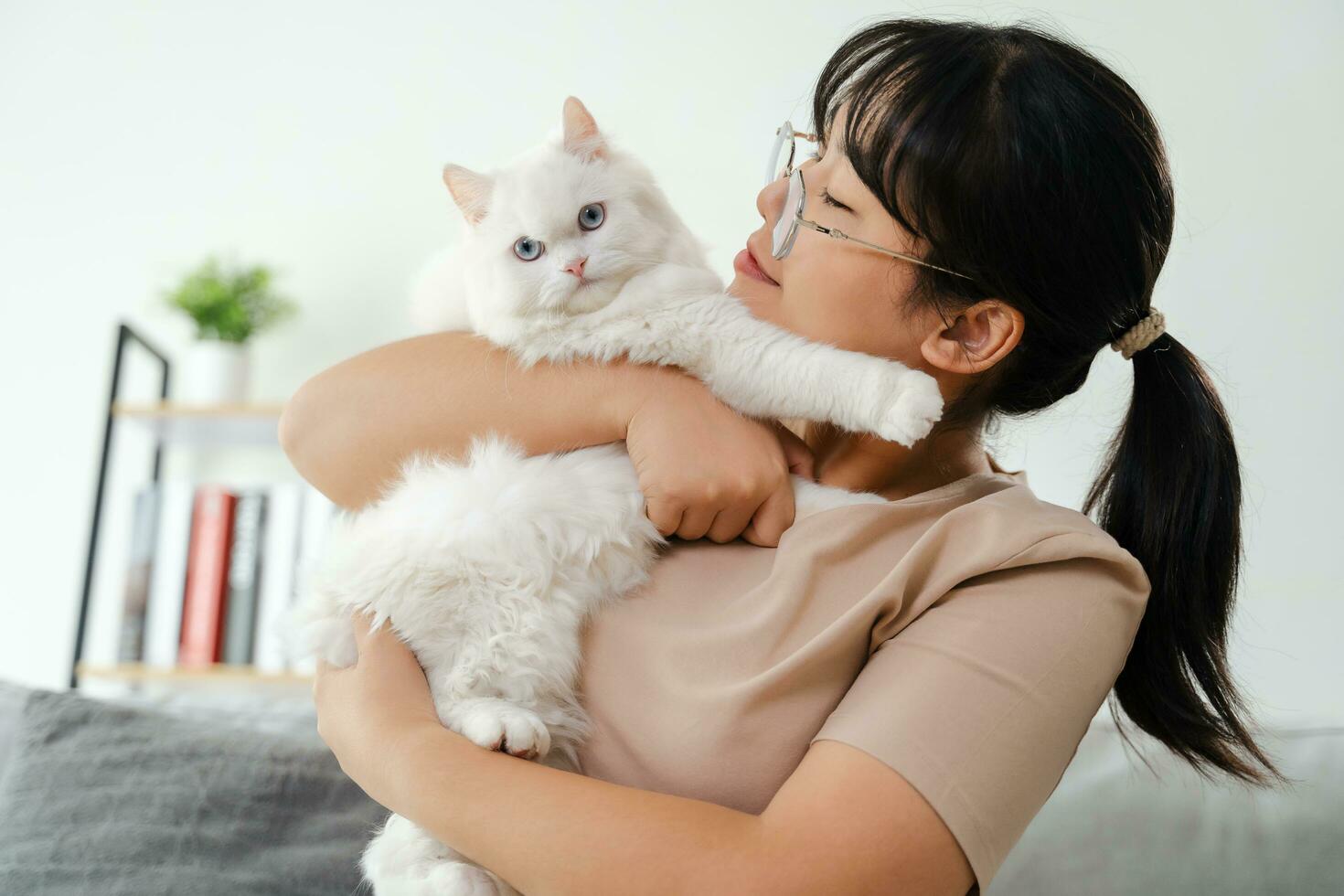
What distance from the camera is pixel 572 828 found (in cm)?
79

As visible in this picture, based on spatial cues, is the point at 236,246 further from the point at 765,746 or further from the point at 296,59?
the point at 765,746

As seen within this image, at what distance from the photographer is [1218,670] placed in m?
1.06

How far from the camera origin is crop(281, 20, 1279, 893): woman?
2.60 ft

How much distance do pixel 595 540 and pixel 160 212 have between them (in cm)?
232

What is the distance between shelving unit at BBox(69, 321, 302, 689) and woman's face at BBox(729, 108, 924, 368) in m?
1.57

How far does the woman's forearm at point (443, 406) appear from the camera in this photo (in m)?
1.04

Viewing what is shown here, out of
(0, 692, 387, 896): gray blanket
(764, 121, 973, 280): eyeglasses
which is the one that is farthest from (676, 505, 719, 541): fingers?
(0, 692, 387, 896): gray blanket

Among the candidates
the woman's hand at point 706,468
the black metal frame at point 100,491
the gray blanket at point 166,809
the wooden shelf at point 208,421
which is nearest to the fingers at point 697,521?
the woman's hand at point 706,468

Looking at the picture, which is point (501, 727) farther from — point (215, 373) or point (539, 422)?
point (215, 373)

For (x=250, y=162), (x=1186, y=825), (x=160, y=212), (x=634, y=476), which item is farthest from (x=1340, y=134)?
(x=160, y=212)

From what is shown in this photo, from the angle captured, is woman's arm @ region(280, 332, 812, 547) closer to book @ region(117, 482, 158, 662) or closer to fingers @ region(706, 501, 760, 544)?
fingers @ region(706, 501, 760, 544)

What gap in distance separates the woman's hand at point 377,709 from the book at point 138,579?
1.55 meters

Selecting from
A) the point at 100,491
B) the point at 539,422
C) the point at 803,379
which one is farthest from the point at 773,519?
the point at 100,491

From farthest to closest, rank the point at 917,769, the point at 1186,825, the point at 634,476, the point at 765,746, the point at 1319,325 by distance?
the point at 1319,325
the point at 1186,825
the point at 634,476
the point at 765,746
the point at 917,769
